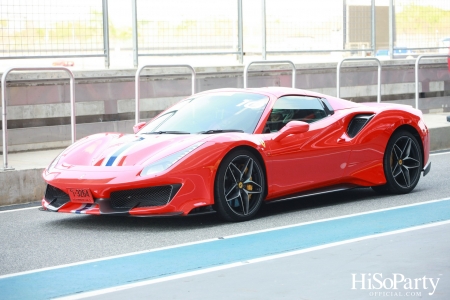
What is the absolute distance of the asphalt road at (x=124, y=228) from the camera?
23.0 feet

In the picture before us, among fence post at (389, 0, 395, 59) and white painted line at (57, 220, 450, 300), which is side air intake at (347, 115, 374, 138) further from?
fence post at (389, 0, 395, 59)

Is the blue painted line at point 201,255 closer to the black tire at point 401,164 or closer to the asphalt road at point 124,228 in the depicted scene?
the asphalt road at point 124,228

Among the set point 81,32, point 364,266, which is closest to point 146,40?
point 81,32

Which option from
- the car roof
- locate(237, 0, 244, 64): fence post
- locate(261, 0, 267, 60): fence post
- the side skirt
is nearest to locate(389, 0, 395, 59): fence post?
locate(261, 0, 267, 60): fence post

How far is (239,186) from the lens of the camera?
8.13 metres

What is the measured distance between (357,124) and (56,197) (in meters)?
3.20

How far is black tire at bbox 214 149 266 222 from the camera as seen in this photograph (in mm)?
7984

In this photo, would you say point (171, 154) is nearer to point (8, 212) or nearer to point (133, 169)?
point (133, 169)

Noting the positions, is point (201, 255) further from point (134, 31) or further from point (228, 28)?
point (228, 28)

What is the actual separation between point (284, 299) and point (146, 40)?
9792mm

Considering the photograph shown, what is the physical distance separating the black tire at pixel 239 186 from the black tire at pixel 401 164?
185cm

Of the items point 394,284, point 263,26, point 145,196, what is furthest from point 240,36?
point 394,284

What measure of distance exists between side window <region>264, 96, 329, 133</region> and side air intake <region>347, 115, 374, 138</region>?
319 mm

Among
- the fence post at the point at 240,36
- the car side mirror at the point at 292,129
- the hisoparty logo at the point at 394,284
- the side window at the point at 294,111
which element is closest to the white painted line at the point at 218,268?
the hisoparty logo at the point at 394,284
